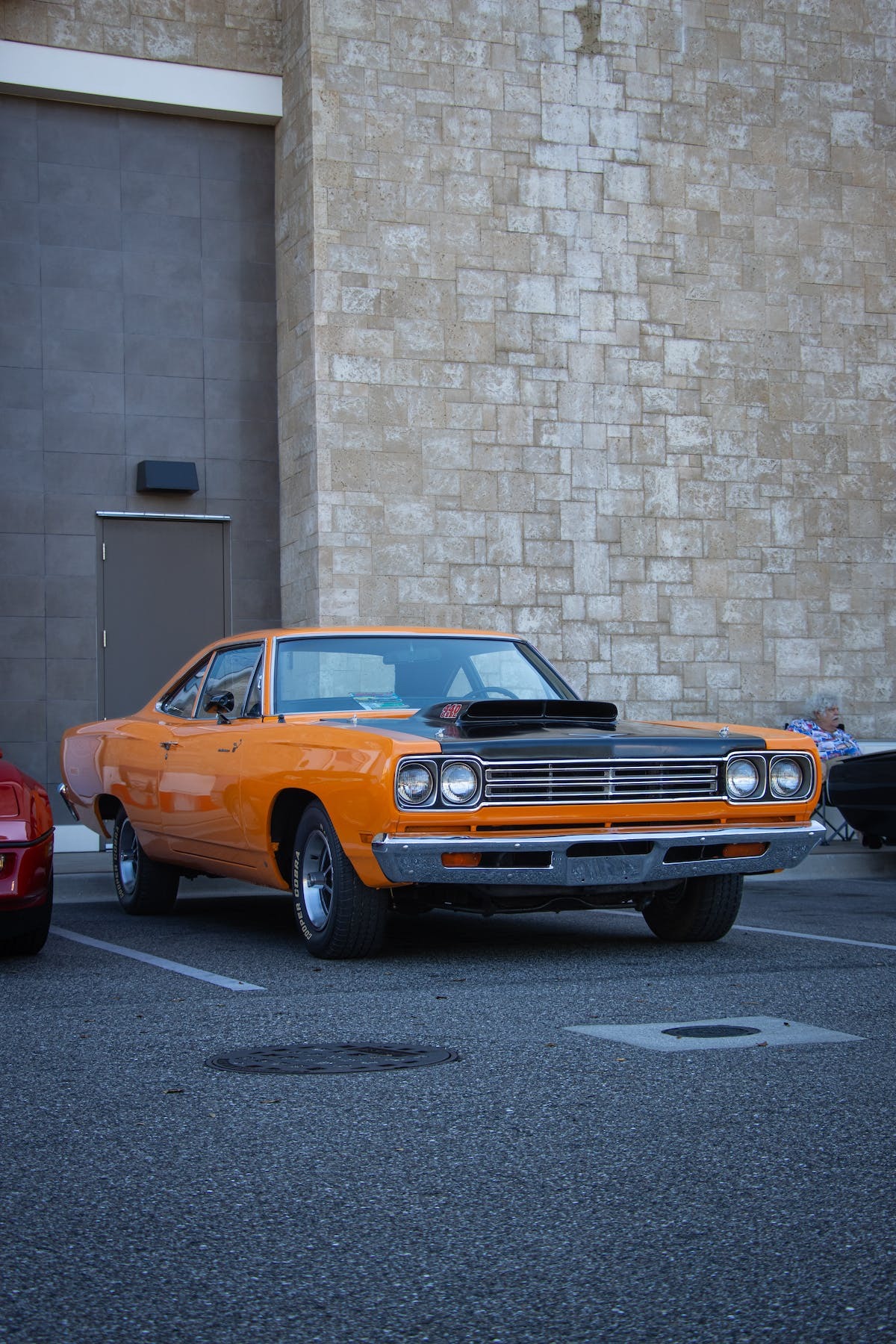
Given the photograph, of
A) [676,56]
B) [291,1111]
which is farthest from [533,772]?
[676,56]

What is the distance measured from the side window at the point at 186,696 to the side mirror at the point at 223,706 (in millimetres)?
740

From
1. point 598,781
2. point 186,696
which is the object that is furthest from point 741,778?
point 186,696

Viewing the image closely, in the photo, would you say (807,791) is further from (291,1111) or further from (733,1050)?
(291,1111)

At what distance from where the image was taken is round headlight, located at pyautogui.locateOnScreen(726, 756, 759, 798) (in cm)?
726

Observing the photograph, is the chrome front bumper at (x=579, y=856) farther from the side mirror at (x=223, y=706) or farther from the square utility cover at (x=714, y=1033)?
the side mirror at (x=223, y=706)

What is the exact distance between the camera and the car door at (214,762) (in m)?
8.02

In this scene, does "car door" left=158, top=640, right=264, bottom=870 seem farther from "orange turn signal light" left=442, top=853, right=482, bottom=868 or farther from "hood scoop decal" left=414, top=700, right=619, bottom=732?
"orange turn signal light" left=442, top=853, right=482, bottom=868

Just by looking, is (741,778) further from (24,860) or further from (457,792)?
(24,860)

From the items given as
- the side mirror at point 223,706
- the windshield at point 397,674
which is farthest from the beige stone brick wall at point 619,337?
the side mirror at point 223,706

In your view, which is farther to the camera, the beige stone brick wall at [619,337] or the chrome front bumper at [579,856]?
the beige stone brick wall at [619,337]

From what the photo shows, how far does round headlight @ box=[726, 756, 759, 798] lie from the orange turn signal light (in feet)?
4.02

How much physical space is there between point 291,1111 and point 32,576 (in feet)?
39.1

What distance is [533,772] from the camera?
6.86m

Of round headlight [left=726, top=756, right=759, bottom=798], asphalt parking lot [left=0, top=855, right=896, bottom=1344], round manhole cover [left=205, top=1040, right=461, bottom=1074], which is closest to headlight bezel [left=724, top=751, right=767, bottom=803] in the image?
round headlight [left=726, top=756, right=759, bottom=798]
